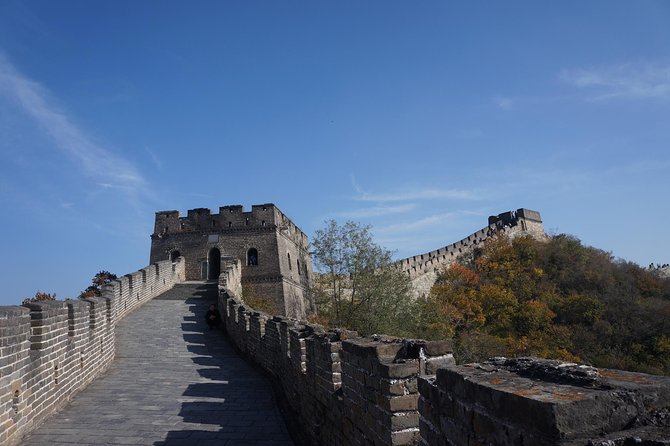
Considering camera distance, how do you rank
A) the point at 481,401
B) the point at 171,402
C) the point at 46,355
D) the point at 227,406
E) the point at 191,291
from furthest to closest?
the point at 191,291, the point at 171,402, the point at 227,406, the point at 46,355, the point at 481,401

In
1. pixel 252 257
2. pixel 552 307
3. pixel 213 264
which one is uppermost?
pixel 252 257

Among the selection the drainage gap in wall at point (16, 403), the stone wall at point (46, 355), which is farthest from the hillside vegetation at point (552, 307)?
the drainage gap in wall at point (16, 403)

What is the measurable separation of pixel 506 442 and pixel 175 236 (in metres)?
29.9

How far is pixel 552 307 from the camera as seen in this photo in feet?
111

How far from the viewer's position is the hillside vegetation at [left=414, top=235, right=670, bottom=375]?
27281 millimetres

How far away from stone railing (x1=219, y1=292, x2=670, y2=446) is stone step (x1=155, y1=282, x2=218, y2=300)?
722 inches

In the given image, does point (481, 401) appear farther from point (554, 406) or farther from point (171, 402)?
point (171, 402)

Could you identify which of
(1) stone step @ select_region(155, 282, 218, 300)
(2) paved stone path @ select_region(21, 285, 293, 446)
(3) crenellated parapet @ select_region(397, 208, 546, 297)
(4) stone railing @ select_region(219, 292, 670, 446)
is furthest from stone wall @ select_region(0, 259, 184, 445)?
(3) crenellated parapet @ select_region(397, 208, 546, 297)

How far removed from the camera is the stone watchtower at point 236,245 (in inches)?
1111

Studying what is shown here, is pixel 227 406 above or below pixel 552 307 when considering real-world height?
below

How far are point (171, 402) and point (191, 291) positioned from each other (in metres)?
16.0

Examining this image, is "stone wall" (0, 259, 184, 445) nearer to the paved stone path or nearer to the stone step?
the paved stone path

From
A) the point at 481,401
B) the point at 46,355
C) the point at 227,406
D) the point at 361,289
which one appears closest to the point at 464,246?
the point at 361,289

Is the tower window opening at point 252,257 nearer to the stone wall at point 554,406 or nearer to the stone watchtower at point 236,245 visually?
the stone watchtower at point 236,245
